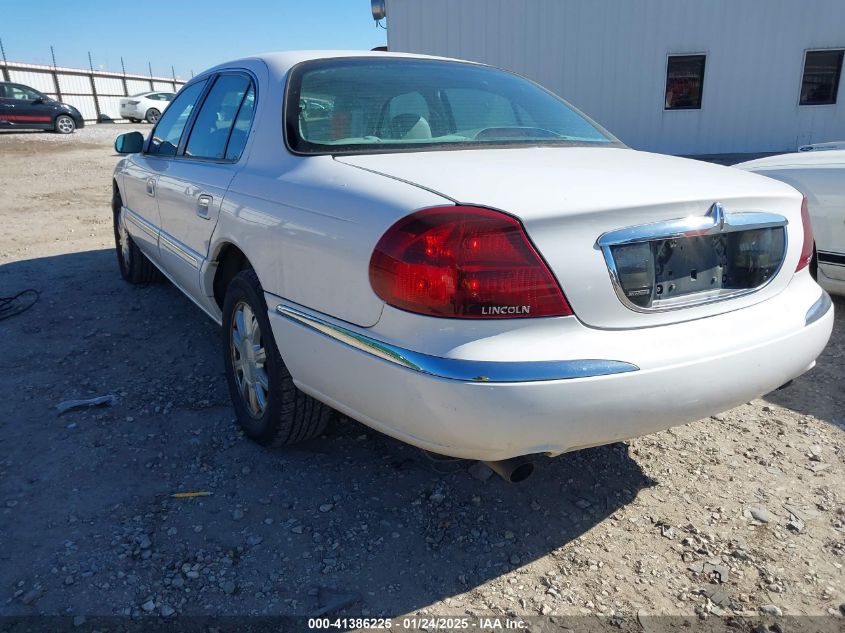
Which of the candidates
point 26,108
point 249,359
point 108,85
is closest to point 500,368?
point 249,359

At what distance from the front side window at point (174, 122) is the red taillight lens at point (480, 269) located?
2.52m

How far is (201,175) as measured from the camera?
10.2 feet

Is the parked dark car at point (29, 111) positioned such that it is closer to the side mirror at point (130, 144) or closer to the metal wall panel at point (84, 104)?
the metal wall panel at point (84, 104)

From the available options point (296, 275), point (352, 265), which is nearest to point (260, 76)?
point (296, 275)

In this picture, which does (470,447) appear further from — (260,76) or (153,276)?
(153,276)

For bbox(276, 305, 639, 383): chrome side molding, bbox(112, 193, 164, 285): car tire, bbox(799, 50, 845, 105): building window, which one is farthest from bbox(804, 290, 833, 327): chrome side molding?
bbox(799, 50, 845, 105): building window

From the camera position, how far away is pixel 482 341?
5.65ft

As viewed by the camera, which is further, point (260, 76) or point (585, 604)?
point (260, 76)

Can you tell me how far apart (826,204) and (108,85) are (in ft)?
116

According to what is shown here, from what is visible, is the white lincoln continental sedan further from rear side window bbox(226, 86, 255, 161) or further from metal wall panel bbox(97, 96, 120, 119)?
metal wall panel bbox(97, 96, 120, 119)

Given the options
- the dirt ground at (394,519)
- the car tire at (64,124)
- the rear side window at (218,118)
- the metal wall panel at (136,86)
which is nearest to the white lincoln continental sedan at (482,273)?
the rear side window at (218,118)

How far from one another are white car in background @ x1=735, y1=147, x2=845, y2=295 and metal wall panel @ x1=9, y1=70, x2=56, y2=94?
3065cm

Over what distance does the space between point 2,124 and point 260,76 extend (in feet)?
71.3

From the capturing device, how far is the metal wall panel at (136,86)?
33.9m
